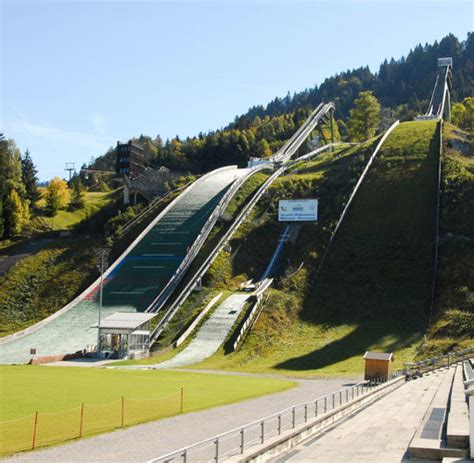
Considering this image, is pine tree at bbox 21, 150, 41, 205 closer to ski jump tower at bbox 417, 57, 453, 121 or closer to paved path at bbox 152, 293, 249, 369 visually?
paved path at bbox 152, 293, 249, 369

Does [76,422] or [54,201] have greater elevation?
[54,201]

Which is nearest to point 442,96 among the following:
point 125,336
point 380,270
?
point 380,270

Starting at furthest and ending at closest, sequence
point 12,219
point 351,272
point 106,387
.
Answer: point 12,219 → point 351,272 → point 106,387

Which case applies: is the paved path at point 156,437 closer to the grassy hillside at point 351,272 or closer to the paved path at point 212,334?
the grassy hillside at point 351,272

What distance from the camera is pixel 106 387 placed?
981 inches

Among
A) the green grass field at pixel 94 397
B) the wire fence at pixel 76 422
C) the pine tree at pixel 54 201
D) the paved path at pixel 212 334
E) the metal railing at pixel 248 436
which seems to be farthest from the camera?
the pine tree at pixel 54 201

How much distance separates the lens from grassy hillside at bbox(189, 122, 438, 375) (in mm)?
39656

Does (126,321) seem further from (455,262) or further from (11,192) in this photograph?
(11,192)

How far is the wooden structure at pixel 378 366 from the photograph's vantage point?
30.8 m

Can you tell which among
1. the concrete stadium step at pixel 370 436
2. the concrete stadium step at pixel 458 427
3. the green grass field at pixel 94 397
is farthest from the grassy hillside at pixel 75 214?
the concrete stadium step at pixel 458 427

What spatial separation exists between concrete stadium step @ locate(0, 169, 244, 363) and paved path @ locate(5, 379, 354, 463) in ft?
73.8

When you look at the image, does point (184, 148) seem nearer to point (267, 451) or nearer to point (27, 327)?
point (27, 327)

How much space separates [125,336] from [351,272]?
1931 centimetres

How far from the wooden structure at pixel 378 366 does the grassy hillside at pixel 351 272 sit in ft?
12.9
